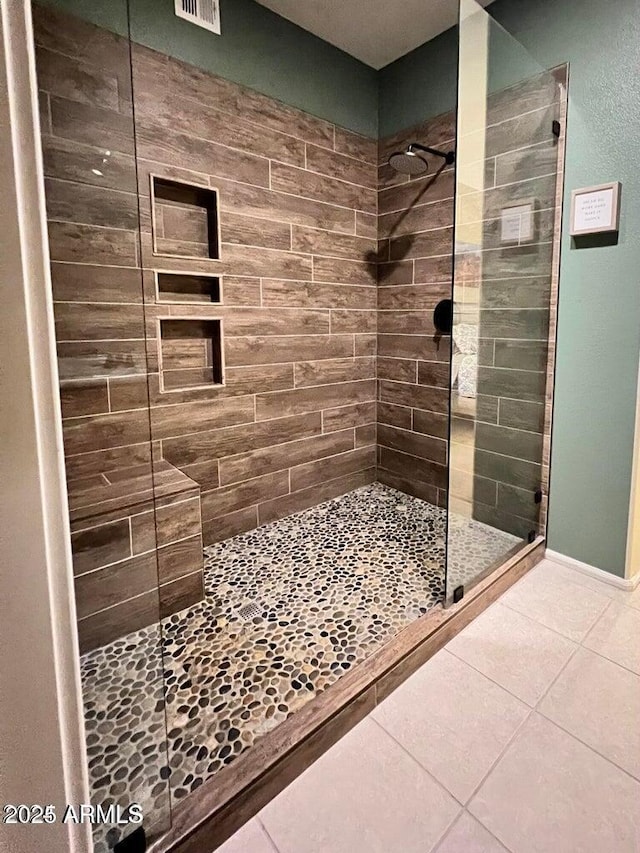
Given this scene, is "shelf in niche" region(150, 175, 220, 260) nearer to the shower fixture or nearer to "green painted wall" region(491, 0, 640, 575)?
the shower fixture

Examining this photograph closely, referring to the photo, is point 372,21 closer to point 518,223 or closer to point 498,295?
point 518,223

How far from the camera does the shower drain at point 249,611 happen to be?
5.81 feet

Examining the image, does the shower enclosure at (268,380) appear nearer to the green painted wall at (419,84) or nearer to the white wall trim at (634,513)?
the green painted wall at (419,84)

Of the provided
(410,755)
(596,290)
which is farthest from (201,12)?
(410,755)

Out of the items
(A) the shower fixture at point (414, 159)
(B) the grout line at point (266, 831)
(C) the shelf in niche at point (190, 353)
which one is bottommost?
(B) the grout line at point (266, 831)

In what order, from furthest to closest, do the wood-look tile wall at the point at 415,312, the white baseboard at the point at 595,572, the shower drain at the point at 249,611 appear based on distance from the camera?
the wood-look tile wall at the point at 415,312 → the white baseboard at the point at 595,572 → the shower drain at the point at 249,611

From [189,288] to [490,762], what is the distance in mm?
2088

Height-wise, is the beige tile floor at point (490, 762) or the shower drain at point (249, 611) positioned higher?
the shower drain at point (249, 611)

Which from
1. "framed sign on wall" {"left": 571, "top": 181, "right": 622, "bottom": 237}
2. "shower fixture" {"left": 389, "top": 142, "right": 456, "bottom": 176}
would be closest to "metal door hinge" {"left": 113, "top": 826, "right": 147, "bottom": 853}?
"framed sign on wall" {"left": 571, "top": 181, "right": 622, "bottom": 237}

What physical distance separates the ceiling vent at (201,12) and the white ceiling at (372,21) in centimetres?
29

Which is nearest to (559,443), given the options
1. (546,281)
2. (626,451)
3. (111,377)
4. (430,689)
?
(626,451)

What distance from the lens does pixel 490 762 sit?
1234mm

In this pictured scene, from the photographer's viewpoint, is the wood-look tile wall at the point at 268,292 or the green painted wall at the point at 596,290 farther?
the wood-look tile wall at the point at 268,292

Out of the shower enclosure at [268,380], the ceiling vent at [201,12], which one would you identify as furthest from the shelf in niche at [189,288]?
the ceiling vent at [201,12]
